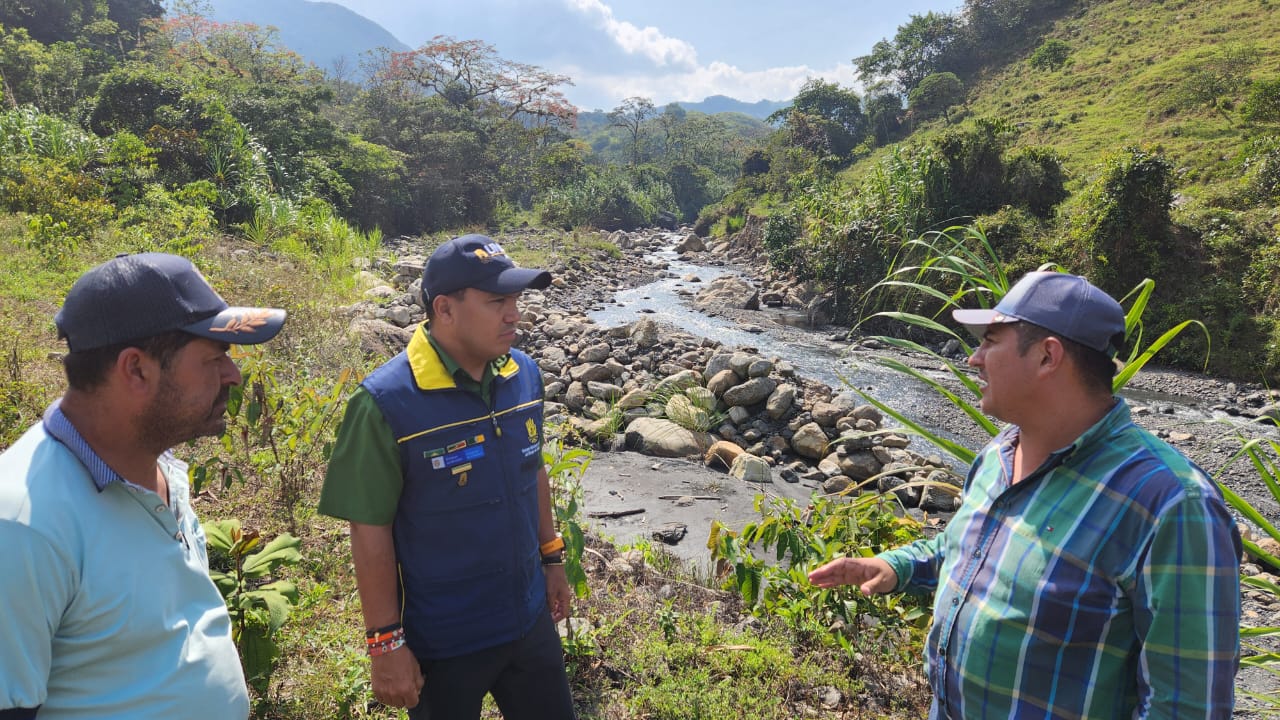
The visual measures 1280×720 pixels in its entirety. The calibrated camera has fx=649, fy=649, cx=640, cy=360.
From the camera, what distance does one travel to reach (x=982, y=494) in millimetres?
1529

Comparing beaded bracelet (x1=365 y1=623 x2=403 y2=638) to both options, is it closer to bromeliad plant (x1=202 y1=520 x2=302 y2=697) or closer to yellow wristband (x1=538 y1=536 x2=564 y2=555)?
bromeliad plant (x1=202 y1=520 x2=302 y2=697)

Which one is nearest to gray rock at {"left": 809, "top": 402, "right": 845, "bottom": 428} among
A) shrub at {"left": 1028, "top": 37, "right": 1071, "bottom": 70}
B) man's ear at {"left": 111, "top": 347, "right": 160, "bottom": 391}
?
man's ear at {"left": 111, "top": 347, "right": 160, "bottom": 391}

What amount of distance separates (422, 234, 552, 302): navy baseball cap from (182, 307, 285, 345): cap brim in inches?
18.9

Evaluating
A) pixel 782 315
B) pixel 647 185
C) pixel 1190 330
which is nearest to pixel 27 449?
pixel 1190 330

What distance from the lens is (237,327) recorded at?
4.00 ft

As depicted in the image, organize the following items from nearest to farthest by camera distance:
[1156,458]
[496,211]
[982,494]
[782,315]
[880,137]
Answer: [1156,458] → [982,494] → [782,315] → [496,211] → [880,137]

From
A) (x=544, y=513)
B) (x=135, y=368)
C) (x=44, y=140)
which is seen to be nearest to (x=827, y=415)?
(x=544, y=513)

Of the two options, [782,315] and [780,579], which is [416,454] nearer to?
[780,579]

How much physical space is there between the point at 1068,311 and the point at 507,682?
164cm

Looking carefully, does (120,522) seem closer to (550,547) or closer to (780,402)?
(550,547)

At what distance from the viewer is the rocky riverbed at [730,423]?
242 inches

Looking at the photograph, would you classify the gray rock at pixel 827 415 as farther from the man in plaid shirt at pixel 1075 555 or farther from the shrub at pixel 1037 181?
the shrub at pixel 1037 181

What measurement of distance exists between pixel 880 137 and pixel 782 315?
2755 centimetres

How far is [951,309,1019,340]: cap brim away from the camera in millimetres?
1418
